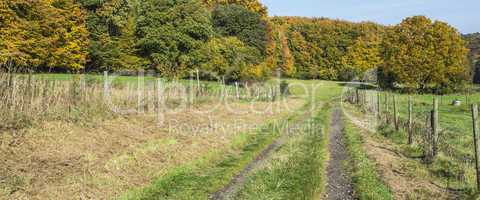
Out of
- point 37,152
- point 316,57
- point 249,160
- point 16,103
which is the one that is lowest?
point 249,160

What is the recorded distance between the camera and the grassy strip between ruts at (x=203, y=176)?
31.0 ft

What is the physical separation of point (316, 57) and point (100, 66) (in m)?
61.9

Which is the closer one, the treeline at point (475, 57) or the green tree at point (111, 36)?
the green tree at point (111, 36)

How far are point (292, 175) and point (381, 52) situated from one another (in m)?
68.0

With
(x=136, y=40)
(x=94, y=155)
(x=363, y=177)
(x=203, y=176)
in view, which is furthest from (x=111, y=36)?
(x=363, y=177)

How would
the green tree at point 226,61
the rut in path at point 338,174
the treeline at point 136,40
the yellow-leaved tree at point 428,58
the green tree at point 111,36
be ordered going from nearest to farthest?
the rut in path at point 338,174 < the treeline at point 136,40 < the green tree at point 226,61 < the green tree at point 111,36 < the yellow-leaved tree at point 428,58

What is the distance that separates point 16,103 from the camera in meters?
11.8

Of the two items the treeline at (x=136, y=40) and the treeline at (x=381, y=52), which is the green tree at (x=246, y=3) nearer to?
the treeline at (x=381, y=52)

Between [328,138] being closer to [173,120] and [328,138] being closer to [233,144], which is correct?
[233,144]

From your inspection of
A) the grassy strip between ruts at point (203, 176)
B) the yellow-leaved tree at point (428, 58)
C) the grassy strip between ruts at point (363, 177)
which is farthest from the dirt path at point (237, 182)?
the yellow-leaved tree at point (428, 58)

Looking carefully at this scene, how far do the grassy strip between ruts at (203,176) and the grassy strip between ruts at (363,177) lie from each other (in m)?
3.24

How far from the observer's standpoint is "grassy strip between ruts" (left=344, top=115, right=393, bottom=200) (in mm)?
9500

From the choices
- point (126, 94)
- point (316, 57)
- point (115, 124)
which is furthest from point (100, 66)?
point (316, 57)

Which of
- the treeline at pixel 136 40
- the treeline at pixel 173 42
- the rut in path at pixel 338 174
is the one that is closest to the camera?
the rut in path at pixel 338 174
